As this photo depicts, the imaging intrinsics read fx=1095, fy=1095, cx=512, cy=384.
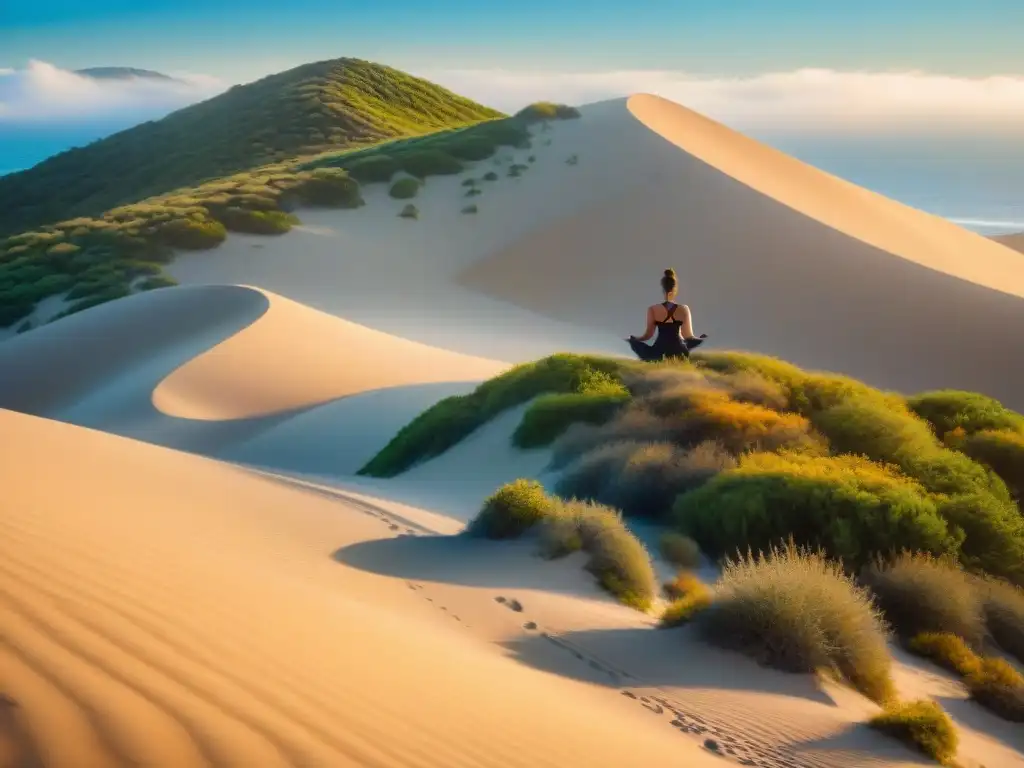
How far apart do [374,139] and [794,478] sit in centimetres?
6027

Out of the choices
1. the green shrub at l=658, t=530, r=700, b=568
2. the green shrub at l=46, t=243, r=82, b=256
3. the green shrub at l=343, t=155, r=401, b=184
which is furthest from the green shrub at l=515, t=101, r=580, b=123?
the green shrub at l=658, t=530, r=700, b=568

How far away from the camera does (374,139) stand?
66.6 metres

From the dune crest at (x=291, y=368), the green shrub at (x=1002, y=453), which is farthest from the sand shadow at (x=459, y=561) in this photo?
the dune crest at (x=291, y=368)

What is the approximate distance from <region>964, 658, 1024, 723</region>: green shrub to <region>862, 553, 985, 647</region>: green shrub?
1.79 ft

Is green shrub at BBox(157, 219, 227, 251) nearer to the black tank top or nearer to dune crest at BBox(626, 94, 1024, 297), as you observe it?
dune crest at BBox(626, 94, 1024, 297)

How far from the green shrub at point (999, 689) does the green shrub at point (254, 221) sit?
106 feet

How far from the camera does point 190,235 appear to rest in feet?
116

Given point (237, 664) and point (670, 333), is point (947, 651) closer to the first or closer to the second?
point (237, 664)

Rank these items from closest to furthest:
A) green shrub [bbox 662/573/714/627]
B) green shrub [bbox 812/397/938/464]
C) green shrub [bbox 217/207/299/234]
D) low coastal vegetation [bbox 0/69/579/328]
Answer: green shrub [bbox 662/573/714/627] → green shrub [bbox 812/397/938/464] → low coastal vegetation [bbox 0/69/579/328] → green shrub [bbox 217/207/299/234]

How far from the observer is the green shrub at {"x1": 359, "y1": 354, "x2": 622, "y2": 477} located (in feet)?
44.7

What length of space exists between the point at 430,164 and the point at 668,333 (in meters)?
30.5

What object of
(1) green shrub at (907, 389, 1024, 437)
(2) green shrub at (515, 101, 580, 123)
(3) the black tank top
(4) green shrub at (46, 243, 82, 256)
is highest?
(2) green shrub at (515, 101, 580, 123)

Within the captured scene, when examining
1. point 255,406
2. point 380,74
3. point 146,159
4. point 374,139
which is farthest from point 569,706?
point 380,74

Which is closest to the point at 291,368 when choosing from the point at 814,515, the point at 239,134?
the point at 814,515
